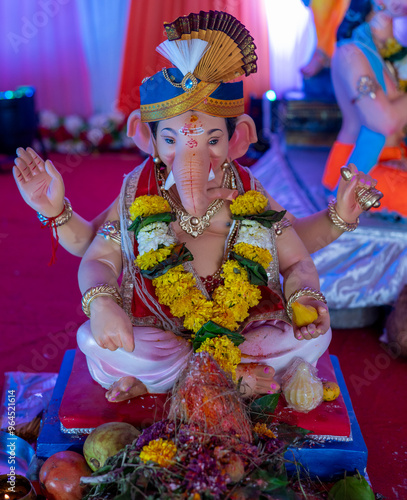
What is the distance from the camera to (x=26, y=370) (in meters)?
2.75

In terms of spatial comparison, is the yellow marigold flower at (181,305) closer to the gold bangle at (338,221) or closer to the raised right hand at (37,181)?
the raised right hand at (37,181)

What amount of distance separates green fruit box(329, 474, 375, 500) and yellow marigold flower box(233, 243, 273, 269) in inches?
28.3

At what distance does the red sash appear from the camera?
6.64ft

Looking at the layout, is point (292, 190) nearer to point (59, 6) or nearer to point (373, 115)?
point (373, 115)

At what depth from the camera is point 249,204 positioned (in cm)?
202

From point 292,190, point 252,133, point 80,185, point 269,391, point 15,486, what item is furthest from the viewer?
point 80,185

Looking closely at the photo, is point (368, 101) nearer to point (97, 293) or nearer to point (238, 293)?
point (238, 293)

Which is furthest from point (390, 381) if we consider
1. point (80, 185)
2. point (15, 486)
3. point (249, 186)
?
point (80, 185)

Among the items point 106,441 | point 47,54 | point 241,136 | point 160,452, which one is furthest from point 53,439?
point 47,54

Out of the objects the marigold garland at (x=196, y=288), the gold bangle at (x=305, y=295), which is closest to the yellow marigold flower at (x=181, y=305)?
the marigold garland at (x=196, y=288)

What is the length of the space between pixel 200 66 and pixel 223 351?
Answer: 2.93 feet

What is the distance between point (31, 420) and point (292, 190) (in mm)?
2125

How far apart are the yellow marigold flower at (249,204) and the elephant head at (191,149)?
5 centimetres

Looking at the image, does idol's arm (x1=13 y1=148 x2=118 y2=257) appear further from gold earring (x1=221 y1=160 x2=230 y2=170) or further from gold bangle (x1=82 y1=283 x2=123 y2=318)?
gold earring (x1=221 y1=160 x2=230 y2=170)
